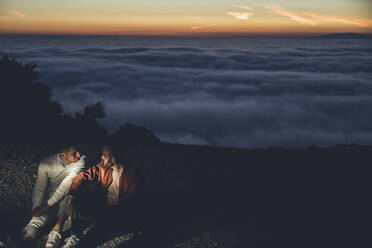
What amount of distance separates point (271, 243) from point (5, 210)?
444cm

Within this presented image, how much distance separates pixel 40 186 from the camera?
460cm

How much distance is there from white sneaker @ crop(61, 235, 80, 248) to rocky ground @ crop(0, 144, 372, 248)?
1.63 feet

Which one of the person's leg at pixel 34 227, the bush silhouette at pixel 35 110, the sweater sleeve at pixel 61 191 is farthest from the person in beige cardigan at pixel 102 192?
the bush silhouette at pixel 35 110

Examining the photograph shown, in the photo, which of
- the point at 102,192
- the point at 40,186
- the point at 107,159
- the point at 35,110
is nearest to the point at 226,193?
the point at 102,192

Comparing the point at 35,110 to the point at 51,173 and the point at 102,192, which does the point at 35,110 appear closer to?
the point at 51,173

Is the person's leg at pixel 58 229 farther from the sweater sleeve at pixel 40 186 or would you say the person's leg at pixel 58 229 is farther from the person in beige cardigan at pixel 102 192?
the sweater sleeve at pixel 40 186

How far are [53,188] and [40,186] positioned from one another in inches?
6.9

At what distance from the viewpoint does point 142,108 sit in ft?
178

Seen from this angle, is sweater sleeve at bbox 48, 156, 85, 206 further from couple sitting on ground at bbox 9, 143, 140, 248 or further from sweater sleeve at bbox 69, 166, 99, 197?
sweater sleeve at bbox 69, 166, 99, 197

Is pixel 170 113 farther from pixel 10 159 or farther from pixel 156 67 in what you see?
pixel 10 159

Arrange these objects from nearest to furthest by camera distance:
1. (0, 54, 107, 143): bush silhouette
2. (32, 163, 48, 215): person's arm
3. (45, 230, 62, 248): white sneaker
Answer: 1. (45, 230, 62, 248): white sneaker
2. (32, 163, 48, 215): person's arm
3. (0, 54, 107, 143): bush silhouette

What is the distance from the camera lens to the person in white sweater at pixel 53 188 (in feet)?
14.4

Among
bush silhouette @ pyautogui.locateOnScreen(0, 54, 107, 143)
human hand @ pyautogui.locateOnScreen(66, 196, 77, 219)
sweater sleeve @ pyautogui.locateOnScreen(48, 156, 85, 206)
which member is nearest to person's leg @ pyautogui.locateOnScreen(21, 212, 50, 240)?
sweater sleeve @ pyautogui.locateOnScreen(48, 156, 85, 206)

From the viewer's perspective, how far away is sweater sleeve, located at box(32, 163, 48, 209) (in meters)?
4.57
